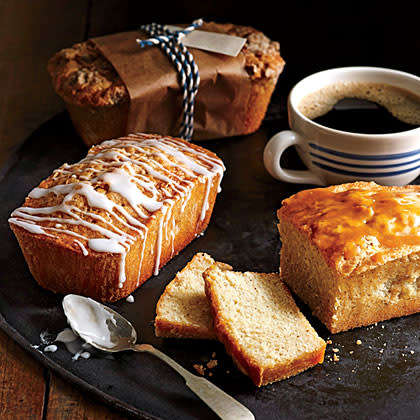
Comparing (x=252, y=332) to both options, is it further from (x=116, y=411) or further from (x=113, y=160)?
(x=113, y=160)

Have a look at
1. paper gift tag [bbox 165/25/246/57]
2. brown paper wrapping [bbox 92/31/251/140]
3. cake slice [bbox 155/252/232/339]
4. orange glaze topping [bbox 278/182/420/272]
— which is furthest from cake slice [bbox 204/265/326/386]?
paper gift tag [bbox 165/25/246/57]

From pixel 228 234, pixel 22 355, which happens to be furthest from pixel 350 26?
pixel 22 355

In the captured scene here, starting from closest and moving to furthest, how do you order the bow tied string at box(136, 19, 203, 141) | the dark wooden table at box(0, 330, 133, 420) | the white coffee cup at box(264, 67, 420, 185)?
the dark wooden table at box(0, 330, 133, 420), the white coffee cup at box(264, 67, 420, 185), the bow tied string at box(136, 19, 203, 141)

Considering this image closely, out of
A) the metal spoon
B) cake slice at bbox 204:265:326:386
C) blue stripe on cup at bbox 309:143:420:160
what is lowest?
the metal spoon

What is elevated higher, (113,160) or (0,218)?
(113,160)

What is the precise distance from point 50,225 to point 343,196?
95 cm

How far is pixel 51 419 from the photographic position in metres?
1.90

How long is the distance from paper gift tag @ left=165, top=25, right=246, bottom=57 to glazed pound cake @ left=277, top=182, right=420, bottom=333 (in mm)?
928

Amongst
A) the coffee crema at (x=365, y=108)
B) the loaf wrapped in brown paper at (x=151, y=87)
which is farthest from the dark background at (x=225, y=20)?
the coffee crema at (x=365, y=108)

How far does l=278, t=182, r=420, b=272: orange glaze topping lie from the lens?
203 cm

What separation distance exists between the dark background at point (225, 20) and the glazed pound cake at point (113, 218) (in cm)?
112

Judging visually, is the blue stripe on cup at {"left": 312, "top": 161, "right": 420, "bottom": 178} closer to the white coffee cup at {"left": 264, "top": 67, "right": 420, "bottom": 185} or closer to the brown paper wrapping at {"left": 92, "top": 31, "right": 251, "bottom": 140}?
the white coffee cup at {"left": 264, "top": 67, "right": 420, "bottom": 185}

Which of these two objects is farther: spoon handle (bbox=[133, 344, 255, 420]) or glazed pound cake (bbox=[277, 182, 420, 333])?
glazed pound cake (bbox=[277, 182, 420, 333])

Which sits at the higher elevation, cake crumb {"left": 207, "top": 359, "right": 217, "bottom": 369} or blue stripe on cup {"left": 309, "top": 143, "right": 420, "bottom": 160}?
blue stripe on cup {"left": 309, "top": 143, "right": 420, "bottom": 160}
